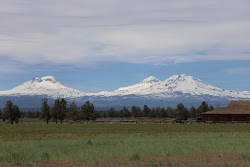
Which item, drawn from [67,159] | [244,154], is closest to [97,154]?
[67,159]

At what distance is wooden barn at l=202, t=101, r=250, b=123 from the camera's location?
101125mm

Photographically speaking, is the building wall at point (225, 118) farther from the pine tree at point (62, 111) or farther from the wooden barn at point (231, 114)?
the pine tree at point (62, 111)

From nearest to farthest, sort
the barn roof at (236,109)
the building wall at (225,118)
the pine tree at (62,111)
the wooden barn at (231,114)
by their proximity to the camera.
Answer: the building wall at (225,118), the wooden barn at (231,114), the barn roof at (236,109), the pine tree at (62,111)

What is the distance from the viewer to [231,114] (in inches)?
4045

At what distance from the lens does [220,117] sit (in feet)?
341

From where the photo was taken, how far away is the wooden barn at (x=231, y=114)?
101125 millimetres

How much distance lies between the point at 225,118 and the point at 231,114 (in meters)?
1.92

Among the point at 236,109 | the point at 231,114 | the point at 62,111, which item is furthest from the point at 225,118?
the point at 62,111

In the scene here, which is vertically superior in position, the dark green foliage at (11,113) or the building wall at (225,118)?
the dark green foliage at (11,113)

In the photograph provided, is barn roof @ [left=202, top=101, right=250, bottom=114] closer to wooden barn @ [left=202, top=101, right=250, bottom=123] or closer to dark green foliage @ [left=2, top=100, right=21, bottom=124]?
wooden barn @ [left=202, top=101, right=250, bottom=123]

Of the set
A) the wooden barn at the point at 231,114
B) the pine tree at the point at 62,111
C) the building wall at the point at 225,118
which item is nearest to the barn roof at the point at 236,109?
the wooden barn at the point at 231,114

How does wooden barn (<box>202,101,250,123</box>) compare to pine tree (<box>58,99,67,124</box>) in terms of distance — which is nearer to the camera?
wooden barn (<box>202,101,250,123</box>)

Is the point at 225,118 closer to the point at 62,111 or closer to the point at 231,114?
the point at 231,114

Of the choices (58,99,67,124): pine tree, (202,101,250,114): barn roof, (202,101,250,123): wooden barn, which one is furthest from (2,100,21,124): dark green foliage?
(202,101,250,114): barn roof
